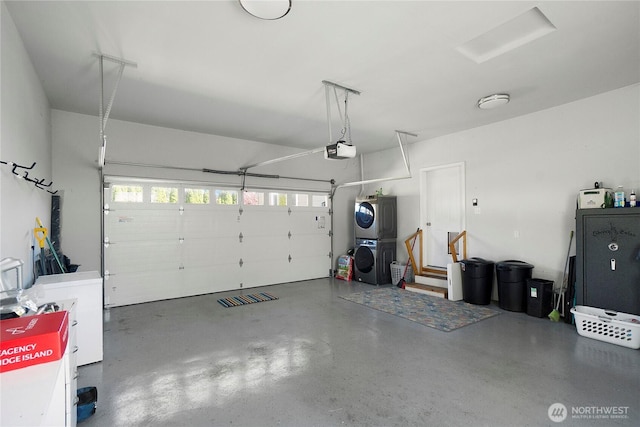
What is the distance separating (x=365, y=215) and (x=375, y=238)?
556 mm

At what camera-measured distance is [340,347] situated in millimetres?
3273

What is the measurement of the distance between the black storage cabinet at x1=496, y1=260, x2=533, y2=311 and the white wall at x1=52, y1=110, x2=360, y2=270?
14.3ft

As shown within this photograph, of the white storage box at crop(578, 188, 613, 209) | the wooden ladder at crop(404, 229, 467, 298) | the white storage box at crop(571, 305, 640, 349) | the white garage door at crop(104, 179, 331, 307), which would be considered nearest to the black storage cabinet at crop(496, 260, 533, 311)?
the white storage box at crop(571, 305, 640, 349)

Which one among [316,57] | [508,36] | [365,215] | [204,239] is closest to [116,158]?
[204,239]

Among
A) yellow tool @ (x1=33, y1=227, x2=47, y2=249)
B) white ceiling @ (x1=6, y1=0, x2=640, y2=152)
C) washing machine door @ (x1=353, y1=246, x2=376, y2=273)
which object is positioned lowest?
washing machine door @ (x1=353, y1=246, x2=376, y2=273)

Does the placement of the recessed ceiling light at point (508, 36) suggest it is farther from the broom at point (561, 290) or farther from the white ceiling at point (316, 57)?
the broom at point (561, 290)

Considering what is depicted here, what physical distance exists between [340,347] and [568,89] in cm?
414

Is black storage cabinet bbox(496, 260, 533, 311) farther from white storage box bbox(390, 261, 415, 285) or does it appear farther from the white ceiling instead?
the white ceiling

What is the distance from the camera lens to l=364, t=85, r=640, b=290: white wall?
3854 mm

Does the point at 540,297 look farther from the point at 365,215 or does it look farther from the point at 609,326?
the point at 365,215

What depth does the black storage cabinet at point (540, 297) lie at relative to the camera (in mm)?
4141

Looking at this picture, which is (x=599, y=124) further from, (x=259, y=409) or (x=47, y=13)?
(x=47, y=13)

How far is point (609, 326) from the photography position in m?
3.33

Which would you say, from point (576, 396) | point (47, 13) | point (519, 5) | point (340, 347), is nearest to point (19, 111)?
point (47, 13)
